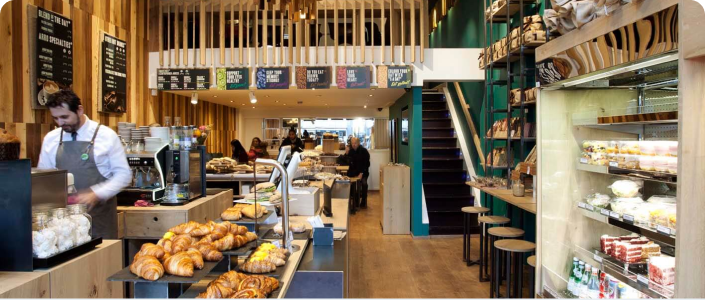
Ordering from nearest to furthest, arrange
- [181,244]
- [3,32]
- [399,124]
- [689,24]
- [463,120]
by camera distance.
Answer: [689,24]
[181,244]
[3,32]
[463,120]
[399,124]

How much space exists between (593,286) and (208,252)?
2.14m

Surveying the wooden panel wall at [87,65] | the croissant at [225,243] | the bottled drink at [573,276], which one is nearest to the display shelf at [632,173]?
the bottled drink at [573,276]

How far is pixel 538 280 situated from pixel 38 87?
503cm

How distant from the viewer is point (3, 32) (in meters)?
4.35

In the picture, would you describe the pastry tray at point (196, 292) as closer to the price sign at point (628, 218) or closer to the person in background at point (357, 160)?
the price sign at point (628, 218)

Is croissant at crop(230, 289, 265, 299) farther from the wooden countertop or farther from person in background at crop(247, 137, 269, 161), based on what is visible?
person in background at crop(247, 137, 269, 161)

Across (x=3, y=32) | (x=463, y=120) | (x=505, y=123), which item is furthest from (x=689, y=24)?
(x=463, y=120)

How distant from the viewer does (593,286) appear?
104 inches

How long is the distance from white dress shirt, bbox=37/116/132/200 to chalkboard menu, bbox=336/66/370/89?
3.91 m

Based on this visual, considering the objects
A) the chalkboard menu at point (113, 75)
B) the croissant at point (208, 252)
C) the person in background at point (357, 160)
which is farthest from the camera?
the person in background at point (357, 160)

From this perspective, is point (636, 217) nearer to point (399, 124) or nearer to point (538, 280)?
point (538, 280)

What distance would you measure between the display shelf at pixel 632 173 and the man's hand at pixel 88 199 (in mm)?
3145

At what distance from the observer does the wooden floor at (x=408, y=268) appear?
4.59m

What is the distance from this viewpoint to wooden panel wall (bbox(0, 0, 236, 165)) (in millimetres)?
4461
